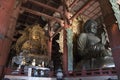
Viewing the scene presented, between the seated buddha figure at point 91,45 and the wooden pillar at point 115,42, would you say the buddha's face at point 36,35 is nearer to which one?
the seated buddha figure at point 91,45

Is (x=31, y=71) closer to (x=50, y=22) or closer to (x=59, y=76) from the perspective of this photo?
(x=59, y=76)

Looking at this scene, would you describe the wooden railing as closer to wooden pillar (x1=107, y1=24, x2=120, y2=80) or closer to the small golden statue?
the small golden statue

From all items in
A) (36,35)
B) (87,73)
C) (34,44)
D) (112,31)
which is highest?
(36,35)

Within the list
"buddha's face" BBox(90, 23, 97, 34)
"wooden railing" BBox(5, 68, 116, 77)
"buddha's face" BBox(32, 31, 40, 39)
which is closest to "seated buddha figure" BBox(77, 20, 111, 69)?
"buddha's face" BBox(90, 23, 97, 34)

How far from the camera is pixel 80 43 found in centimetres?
877

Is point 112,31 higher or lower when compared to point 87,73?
higher

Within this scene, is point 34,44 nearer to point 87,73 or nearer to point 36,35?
point 36,35

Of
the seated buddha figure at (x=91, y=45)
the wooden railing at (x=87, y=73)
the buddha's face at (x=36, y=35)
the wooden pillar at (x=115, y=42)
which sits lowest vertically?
the wooden railing at (x=87, y=73)

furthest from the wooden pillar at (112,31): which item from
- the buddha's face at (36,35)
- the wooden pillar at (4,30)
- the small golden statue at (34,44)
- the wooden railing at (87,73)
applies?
the buddha's face at (36,35)

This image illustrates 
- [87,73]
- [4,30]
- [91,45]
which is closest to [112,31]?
[4,30]

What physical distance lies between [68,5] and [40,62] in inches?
161

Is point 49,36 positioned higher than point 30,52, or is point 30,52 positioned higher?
point 49,36

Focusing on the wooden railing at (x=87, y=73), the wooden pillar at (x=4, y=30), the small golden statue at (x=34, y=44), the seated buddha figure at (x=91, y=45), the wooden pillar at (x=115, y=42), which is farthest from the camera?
the small golden statue at (x=34, y=44)

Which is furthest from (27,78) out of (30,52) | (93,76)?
(30,52)
